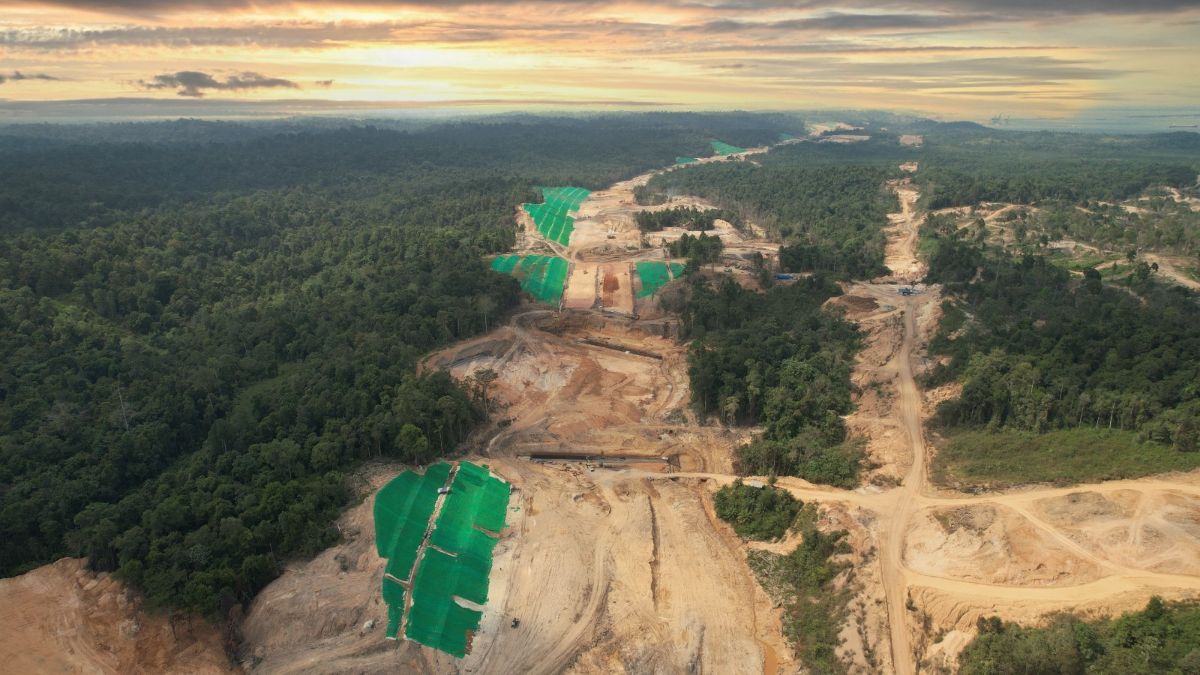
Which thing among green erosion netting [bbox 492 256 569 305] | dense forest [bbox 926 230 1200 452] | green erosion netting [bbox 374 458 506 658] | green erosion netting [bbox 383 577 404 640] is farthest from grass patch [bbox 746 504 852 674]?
green erosion netting [bbox 492 256 569 305]

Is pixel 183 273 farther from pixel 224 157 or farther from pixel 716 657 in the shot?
pixel 224 157

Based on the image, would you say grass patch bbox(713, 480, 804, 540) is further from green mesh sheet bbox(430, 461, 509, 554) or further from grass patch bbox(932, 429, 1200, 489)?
green mesh sheet bbox(430, 461, 509, 554)

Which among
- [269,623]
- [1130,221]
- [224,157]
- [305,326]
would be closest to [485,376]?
[305,326]

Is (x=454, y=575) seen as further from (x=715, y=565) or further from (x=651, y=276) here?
(x=651, y=276)

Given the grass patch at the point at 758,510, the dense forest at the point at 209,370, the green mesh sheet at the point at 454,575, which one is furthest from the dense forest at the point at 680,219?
the green mesh sheet at the point at 454,575

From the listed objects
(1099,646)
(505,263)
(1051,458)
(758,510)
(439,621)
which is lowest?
(439,621)

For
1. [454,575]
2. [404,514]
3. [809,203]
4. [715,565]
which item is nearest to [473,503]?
[404,514]

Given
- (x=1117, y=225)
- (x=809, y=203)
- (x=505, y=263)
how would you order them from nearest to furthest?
(x=505, y=263)
(x=1117, y=225)
(x=809, y=203)
